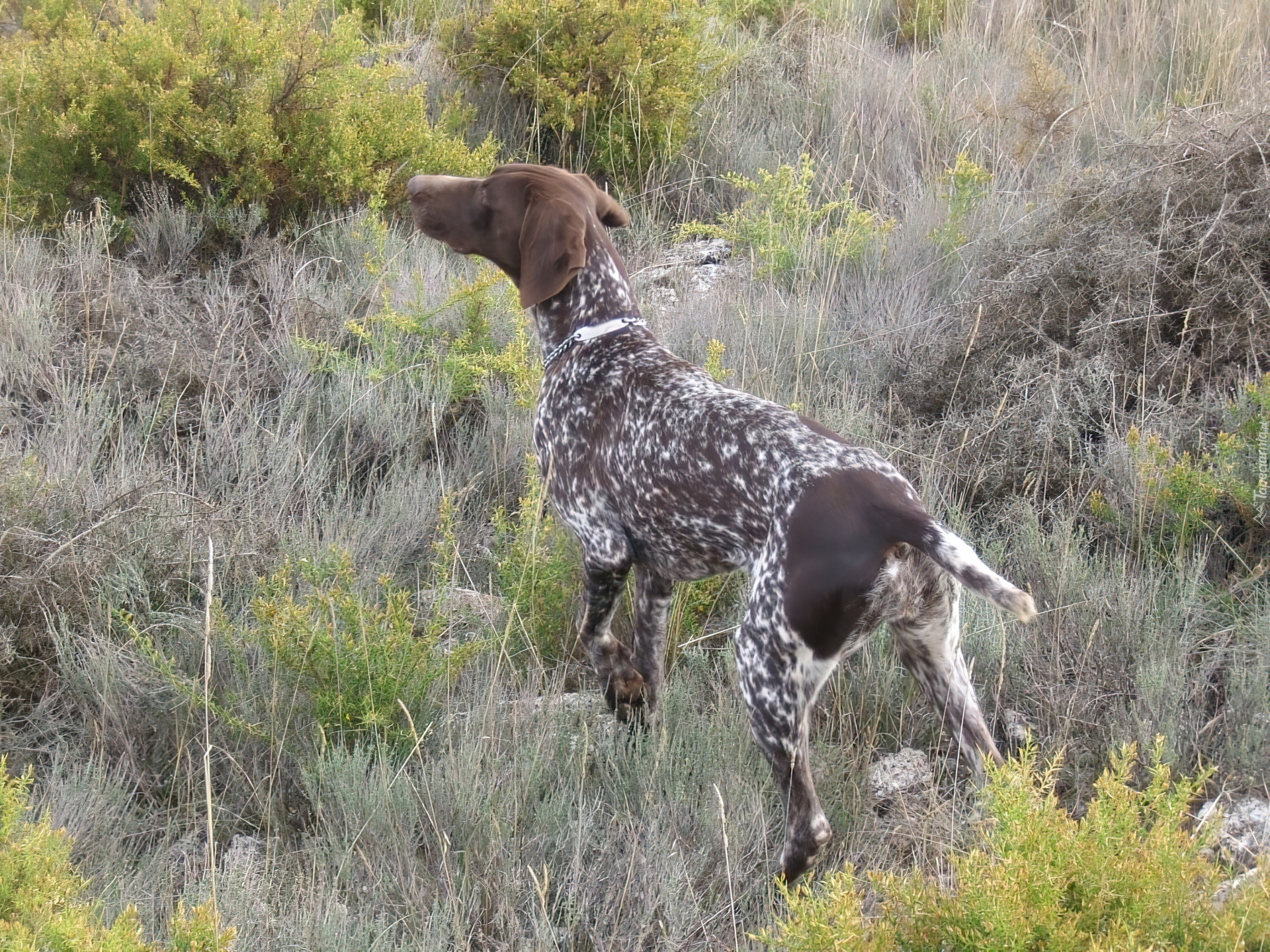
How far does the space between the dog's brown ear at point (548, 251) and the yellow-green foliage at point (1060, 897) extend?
2039 millimetres

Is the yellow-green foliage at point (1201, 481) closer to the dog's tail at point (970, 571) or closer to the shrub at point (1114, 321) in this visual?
the shrub at point (1114, 321)

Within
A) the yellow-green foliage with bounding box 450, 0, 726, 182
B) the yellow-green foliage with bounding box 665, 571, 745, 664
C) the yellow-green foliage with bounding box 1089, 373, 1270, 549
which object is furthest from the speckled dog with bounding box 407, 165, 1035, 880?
the yellow-green foliage with bounding box 450, 0, 726, 182

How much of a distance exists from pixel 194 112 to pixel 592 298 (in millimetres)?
3037

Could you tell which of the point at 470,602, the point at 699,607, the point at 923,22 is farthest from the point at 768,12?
the point at 470,602

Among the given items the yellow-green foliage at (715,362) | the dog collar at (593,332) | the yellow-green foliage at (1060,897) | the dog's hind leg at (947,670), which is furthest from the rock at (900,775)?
the dog collar at (593,332)

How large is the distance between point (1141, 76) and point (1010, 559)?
4573mm

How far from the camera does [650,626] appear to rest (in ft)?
11.8

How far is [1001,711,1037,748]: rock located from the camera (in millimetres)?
3283

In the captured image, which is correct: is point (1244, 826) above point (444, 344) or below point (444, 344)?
below

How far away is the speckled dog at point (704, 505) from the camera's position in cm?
267

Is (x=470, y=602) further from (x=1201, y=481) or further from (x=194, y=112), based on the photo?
(x=194, y=112)

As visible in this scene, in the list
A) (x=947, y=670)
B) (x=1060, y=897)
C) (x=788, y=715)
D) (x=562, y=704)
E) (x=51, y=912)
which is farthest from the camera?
(x=562, y=704)

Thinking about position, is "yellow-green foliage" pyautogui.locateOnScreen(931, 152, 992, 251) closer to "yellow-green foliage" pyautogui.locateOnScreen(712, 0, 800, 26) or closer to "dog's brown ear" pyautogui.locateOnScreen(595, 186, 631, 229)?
"dog's brown ear" pyautogui.locateOnScreen(595, 186, 631, 229)

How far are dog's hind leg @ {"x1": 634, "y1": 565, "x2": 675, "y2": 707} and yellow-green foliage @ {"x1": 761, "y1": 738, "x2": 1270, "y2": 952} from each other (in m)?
1.48
